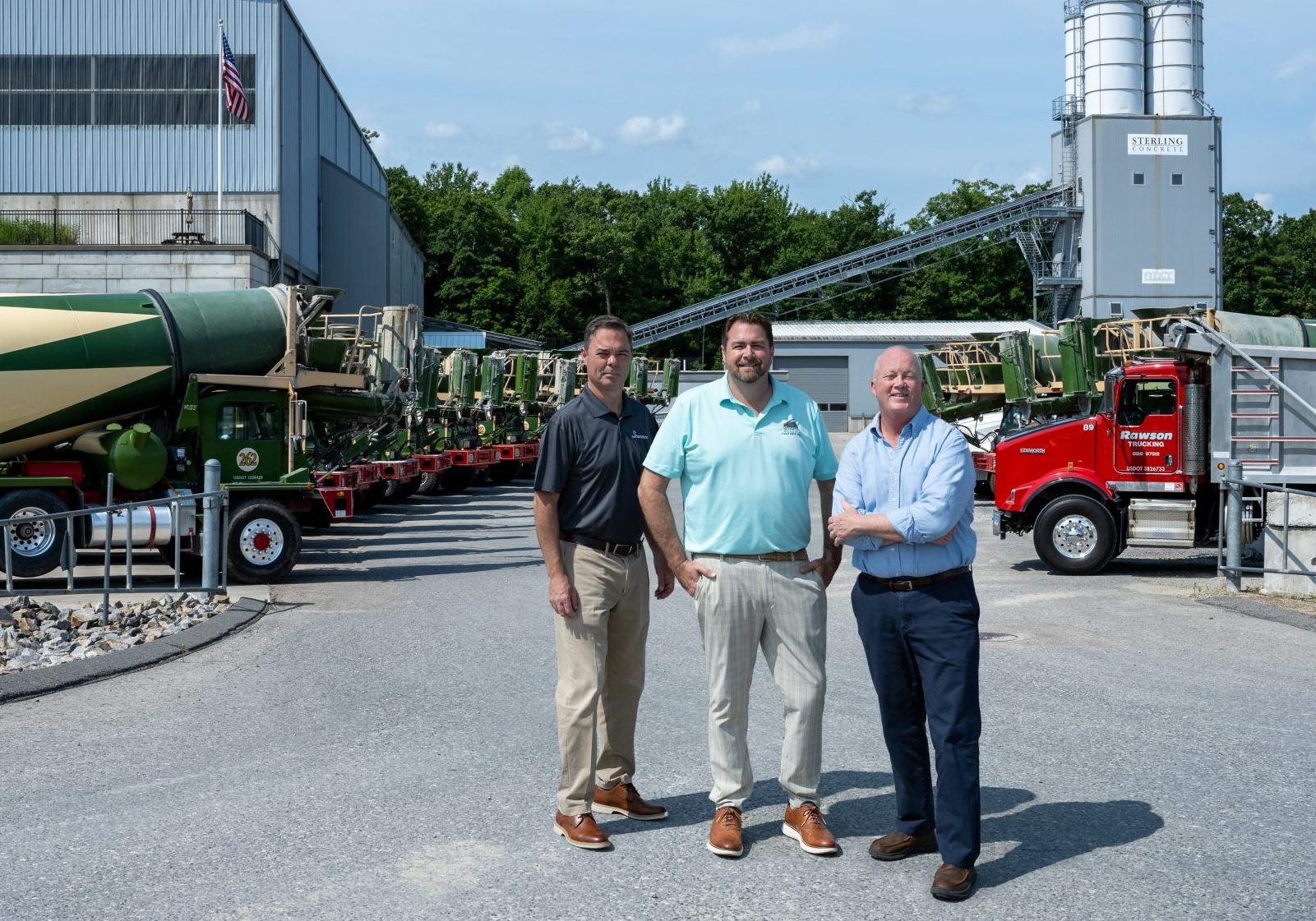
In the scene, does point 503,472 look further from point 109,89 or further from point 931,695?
point 931,695

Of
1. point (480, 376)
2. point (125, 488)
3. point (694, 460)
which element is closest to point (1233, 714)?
point (694, 460)

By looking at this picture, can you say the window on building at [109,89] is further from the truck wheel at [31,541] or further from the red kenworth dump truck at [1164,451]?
the red kenworth dump truck at [1164,451]

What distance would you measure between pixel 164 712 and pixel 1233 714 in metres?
6.26

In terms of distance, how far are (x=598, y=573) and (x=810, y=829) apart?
4.42 feet

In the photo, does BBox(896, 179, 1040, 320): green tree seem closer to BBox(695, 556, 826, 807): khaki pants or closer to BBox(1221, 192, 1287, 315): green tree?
BBox(1221, 192, 1287, 315): green tree

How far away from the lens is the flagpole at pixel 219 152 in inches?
1382

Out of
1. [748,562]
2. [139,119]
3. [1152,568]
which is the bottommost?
[1152,568]

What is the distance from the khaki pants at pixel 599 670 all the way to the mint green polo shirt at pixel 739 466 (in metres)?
0.48

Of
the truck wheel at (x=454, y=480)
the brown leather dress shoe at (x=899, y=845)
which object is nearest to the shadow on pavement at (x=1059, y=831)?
the brown leather dress shoe at (x=899, y=845)

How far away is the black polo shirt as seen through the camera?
6.15 m

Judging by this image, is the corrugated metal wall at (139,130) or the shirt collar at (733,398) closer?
the shirt collar at (733,398)

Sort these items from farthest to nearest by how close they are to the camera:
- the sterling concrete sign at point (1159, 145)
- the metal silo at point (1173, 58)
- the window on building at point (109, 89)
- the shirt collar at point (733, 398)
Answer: the metal silo at point (1173, 58), the sterling concrete sign at point (1159, 145), the window on building at point (109, 89), the shirt collar at point (733, 398)

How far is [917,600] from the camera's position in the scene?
5.57 meters

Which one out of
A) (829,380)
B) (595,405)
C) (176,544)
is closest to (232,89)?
(176,544)
